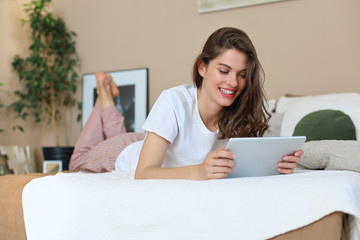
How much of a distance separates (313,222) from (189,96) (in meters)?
0.79

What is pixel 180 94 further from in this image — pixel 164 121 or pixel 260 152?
pixel 260 152

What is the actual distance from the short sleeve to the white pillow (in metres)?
1.08

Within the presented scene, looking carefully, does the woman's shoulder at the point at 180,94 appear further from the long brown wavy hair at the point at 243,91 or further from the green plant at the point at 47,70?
the green plant at the point at 47,70

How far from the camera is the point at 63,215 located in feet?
4.18

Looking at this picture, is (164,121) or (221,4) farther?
(221,4)

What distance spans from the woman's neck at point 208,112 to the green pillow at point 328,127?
0.61 metres

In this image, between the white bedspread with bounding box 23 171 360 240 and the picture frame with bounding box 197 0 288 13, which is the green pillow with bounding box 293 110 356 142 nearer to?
the white bedspread with bounding box 23 171 360 240

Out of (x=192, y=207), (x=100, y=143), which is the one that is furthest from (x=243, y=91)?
(x=100, y=143)

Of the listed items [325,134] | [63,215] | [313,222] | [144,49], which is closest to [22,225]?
[63,215]

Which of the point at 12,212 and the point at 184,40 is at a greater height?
the point at 184,40

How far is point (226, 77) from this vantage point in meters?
1.53

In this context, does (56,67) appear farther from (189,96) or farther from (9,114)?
(189,96)

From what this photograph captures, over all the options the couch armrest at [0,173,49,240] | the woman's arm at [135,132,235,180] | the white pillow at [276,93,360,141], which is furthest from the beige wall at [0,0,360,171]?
the couch armrest at [0,173,49,240]

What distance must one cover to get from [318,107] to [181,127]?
1.13m
